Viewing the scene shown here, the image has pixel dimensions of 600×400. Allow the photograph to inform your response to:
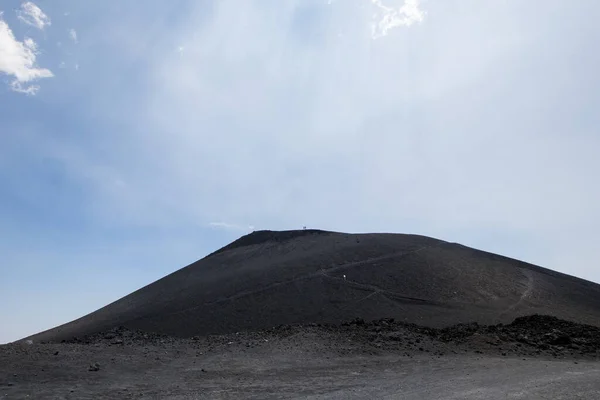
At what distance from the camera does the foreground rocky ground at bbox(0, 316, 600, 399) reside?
30.7 feet

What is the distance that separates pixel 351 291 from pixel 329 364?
9668 mm

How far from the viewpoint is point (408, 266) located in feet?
81.1

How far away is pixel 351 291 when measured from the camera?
2180cm

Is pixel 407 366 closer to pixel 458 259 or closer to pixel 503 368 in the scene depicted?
pixel 503 368

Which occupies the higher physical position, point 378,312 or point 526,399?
point 378,312

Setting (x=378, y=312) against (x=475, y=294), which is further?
(x=475, y=294)

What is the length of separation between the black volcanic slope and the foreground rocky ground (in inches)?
90.5

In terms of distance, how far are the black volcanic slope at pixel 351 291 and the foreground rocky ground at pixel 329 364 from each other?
90.5 inches

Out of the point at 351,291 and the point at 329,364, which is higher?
the point at 351,291

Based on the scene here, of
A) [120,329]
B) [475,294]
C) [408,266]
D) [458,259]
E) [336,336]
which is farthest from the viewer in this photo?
[458,259]

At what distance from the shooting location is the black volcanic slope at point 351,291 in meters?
19.5

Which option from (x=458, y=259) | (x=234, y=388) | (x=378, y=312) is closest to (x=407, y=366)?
(x=234, y=388)

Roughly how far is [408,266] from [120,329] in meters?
14.3

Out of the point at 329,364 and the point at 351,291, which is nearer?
the point at 329,364
